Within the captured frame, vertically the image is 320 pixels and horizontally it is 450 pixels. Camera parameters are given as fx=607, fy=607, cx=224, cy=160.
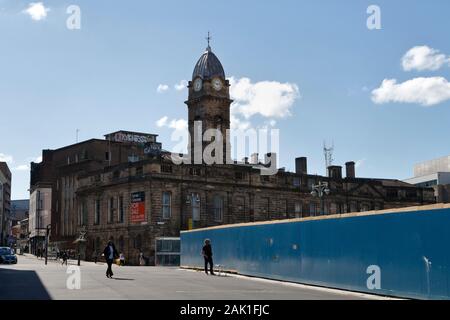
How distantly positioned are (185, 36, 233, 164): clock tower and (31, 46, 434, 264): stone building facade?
0.37 ft

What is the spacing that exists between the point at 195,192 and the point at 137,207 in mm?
5639

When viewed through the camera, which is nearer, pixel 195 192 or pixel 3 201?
pixel 195 192

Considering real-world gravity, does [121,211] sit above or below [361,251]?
above

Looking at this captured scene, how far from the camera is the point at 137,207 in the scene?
2217 inches

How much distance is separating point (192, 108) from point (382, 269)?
52.3m

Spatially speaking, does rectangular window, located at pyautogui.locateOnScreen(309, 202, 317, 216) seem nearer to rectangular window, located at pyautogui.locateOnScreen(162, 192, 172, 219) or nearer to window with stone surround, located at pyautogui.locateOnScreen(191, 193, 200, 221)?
window with stone surround, located at pyautogui.locateOnScreen(191, 193, 200, 221)

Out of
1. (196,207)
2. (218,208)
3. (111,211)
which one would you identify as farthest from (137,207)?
(218,208)

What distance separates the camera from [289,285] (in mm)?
23031

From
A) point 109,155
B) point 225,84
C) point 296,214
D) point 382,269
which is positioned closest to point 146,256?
point 296,214

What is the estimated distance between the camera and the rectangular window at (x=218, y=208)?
58.9 metres

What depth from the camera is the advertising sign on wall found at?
55.7 metres

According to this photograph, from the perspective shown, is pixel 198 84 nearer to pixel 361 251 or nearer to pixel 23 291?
pixel 361 251

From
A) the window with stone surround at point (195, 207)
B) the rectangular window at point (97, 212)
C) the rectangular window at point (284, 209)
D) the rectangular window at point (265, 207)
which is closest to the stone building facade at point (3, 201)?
the rectangular window at point (97, 212)
